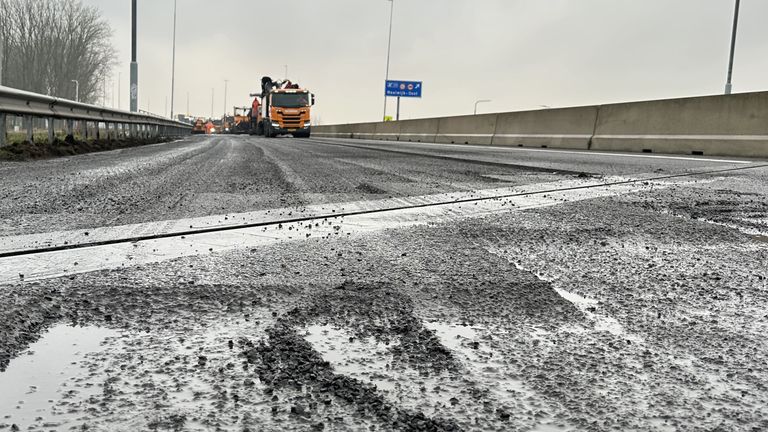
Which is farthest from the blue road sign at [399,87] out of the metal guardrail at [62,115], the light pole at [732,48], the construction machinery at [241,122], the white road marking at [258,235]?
the white road marking at [258,235]

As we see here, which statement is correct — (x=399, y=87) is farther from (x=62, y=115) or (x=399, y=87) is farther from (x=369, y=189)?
(x=369, y=189)

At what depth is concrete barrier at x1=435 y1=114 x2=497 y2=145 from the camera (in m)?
22.6

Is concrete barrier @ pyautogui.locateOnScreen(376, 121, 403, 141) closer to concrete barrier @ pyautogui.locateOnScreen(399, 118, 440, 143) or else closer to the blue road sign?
concrete barrier @ pyautogui.locateOnScreen(399, 118, 440, 143)

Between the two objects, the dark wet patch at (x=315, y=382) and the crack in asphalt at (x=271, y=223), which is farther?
the crack in asphalt at (x=271, y=223)

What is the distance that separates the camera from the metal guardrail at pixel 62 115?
836 centimetres

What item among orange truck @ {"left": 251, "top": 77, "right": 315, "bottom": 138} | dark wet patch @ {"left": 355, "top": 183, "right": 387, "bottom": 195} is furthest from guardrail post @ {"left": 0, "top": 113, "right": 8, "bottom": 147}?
orange truck @ {"left": 251, "top": 77, "right": 315, "bottom": 138}

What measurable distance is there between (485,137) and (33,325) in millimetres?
21878

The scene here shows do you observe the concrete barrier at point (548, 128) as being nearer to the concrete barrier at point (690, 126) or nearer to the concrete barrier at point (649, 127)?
the concrete barrier at point (649, 127)


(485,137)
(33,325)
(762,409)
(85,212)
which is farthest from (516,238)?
(485,137)

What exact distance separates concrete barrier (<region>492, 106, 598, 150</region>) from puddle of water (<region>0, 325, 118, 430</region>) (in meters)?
16.6

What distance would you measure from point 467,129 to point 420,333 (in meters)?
23.8

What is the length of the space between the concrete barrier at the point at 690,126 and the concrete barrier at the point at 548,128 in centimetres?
55

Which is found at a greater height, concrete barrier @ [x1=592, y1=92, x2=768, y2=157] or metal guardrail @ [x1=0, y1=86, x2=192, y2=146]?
concrete barrier @ [x1=592, y1=92, x2=768, y2=157]

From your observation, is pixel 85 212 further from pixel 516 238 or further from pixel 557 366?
pixel 557 366
